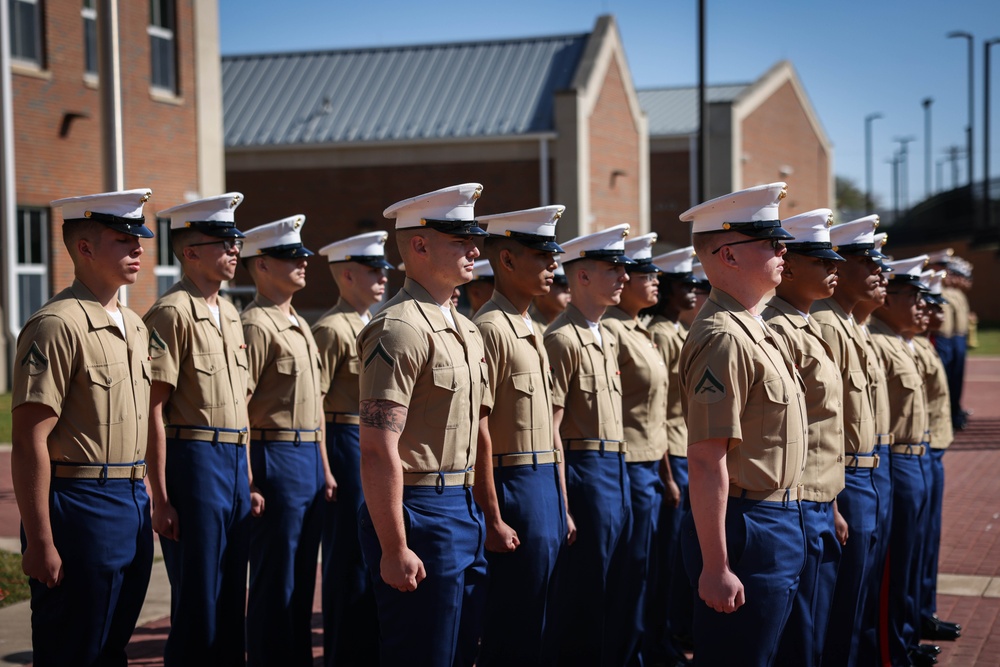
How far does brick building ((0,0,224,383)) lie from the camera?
62.2ft

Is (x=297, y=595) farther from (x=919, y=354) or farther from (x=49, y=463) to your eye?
(x=919, y=354)

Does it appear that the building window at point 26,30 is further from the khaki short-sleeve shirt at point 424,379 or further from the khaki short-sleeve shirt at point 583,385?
the khaki short-sleeve shirt at point 424,379

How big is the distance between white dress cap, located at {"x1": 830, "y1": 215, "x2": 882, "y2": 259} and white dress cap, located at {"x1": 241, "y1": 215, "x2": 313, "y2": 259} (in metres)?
2.91

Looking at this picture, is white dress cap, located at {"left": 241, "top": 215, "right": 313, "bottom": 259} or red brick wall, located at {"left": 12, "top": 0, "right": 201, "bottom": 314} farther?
red brick wall, located at {"left": 12, "top": 0, "right": 201, "bottom": 314}

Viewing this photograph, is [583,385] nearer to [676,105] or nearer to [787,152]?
[676,105]

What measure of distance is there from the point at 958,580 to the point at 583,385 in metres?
3.94

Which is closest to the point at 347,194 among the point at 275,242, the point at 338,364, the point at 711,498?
the point at 338,364

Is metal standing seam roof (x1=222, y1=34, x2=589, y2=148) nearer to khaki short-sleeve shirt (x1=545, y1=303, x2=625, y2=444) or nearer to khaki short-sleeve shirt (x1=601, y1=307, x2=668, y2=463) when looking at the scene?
khaki short-sleeve shirt (x1=601, y1=307, x2=668, y2=463)

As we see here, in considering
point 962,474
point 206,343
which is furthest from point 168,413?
point 962,474

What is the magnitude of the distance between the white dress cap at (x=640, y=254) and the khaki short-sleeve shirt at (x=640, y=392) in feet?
1.09

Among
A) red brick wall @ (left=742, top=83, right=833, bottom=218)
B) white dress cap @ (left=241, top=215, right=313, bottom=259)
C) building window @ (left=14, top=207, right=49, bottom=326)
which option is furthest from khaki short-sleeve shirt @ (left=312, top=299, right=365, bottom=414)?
red brick wall @ (left=742, top=83, right=833, bottom=218)

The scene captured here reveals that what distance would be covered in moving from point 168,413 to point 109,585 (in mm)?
1042

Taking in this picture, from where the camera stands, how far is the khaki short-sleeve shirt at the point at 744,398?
4.06 metres

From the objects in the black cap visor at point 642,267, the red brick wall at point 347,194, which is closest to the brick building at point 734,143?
the red brick wall at point 347,194
